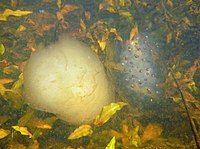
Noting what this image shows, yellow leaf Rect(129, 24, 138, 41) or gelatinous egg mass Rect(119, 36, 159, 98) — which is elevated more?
yellow leaf Rect(129, 24, 138, 41)

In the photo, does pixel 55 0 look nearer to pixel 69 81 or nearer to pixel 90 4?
pixel 90 4

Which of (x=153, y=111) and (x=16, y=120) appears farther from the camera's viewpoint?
(x=153, y=111)

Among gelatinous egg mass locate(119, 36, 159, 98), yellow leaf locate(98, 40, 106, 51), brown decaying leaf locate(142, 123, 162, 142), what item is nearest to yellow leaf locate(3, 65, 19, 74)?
A: yellow leaf locate(98, 40, 106, 51)

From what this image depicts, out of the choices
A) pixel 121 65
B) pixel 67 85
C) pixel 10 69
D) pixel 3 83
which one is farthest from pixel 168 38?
pixel 3 83

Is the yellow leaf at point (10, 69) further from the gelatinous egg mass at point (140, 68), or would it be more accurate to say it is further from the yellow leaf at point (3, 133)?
the gelatinous egg mass at point (140, 68)


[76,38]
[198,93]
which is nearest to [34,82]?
[76,38]

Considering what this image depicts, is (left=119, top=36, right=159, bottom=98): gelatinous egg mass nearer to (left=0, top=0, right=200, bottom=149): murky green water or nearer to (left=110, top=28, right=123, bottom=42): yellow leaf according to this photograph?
(left=0, top=0, right=200, bottom=149): murky green water

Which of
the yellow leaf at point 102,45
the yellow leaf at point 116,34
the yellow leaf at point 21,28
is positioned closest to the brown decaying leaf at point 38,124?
the yellow leaf at point 102,45
